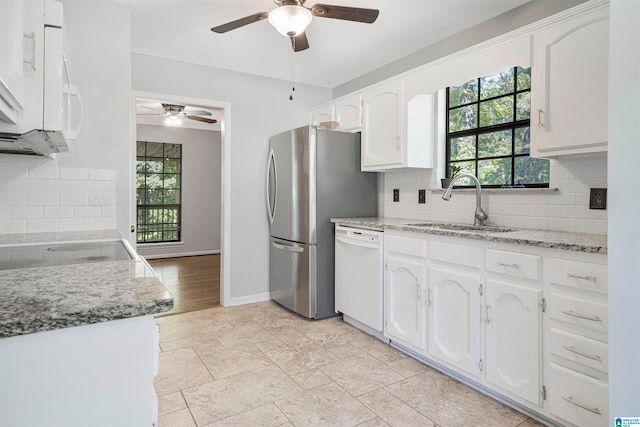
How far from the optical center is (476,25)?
2.81 metres

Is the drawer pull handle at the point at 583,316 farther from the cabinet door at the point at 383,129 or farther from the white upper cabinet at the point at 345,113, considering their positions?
the white upper cabinet at the point at 345,113

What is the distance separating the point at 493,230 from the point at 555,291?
0.82 meters

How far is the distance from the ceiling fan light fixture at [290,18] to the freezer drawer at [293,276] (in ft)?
5.93

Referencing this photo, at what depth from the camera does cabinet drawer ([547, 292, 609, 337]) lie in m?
1.52

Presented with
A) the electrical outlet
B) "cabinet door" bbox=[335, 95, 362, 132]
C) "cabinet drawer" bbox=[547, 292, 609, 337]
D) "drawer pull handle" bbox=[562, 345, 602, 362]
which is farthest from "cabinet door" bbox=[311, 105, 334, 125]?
"drawer pull handle" bbox=[562, 345, 602, 362]

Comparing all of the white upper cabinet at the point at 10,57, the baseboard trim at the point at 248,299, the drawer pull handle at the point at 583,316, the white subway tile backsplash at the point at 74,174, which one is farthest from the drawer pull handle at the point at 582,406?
the white subway tile backsplash at the point at 74,174

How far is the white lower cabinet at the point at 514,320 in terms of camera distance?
1.57m

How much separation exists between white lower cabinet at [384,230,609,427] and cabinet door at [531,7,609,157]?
64 cm

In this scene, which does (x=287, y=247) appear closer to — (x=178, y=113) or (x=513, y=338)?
(x=513, y=338)

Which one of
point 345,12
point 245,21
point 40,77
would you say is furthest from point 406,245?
point 40,77

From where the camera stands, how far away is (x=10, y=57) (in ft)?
3.02

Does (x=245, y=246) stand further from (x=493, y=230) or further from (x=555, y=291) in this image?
(x=555, y=291)

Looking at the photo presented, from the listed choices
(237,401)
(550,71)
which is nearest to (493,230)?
(550,71)

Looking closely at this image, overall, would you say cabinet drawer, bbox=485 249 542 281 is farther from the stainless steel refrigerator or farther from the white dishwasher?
the stainless steel refrigerator
